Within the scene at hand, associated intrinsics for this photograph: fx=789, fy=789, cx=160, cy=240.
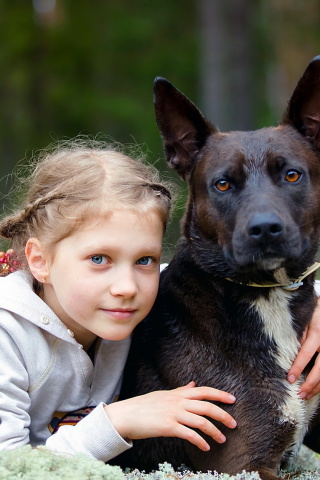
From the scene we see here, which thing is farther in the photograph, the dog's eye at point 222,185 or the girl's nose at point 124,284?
the dog's eye at point 222,185

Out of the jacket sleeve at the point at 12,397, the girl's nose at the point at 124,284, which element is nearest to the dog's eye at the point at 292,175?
the girl's nose at the point at 124,284

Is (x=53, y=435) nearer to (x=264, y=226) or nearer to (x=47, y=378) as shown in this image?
(x=47, y=378)

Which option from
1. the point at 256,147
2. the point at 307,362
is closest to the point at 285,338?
the point at 307,362

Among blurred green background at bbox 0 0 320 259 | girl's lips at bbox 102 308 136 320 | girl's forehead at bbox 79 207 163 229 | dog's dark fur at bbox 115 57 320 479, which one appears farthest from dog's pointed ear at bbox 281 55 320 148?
blurred green background at bbox 0 0 320 259

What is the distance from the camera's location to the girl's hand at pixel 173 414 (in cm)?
325

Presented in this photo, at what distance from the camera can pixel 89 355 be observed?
390cm

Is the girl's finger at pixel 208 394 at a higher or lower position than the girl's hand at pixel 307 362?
lower

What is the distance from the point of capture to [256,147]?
11.6 feet

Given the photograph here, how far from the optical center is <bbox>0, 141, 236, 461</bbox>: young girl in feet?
10.8

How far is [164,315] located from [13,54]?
16972 mm

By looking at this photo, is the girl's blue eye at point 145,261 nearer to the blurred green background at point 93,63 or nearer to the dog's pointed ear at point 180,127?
the dog's pointed ear at point 180,127

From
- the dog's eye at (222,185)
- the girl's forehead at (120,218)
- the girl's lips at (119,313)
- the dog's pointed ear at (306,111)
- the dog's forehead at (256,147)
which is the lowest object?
the girl's lips at (119,313)

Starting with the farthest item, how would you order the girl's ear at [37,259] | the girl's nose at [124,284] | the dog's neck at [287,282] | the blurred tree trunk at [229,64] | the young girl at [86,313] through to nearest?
the blurred tree trunk at [229,64], the girl's ear at [37,259], the dog's neck at [287,282], the girl's nose at [124,284], the young girl at [86,313]

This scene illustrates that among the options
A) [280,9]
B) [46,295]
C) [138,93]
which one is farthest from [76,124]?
[46,295]
